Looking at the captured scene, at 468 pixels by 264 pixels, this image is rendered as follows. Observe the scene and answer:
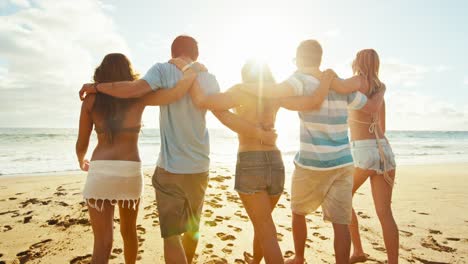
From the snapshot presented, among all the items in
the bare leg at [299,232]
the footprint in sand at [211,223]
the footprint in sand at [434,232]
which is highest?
the bare leg at [299,232]

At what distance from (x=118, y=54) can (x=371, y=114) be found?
256cm

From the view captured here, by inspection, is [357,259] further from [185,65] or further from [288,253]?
[185,65]

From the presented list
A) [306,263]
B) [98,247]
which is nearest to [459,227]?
[306,263]

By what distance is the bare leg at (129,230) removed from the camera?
286 cm

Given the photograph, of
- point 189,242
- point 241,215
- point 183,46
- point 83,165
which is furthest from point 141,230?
point 183,46

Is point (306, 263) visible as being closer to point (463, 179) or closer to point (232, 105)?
point (232, 105)

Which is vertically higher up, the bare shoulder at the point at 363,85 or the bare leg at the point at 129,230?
the bare shoulder at the point at 363,85

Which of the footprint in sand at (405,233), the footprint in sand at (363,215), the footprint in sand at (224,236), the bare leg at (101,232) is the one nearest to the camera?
the bare leg at (101,232)

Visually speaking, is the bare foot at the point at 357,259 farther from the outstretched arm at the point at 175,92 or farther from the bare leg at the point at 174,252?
the outstretched arm at the point at 175,92

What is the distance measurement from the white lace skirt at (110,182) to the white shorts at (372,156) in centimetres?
230

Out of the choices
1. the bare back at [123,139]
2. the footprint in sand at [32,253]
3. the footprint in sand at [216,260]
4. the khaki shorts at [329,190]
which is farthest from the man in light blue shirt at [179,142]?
the footprint in sand at [32,253]

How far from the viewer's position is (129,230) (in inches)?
115

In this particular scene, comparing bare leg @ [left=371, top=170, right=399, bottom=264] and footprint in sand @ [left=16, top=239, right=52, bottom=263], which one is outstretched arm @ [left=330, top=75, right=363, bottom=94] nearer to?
bare leg @ [left=371, top=170, right=399, bottom=264]

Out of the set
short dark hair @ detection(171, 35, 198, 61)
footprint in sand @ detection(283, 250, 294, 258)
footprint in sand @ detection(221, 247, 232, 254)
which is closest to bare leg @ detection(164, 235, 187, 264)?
short dark hair @ detection(171, 35, 198, 61)
